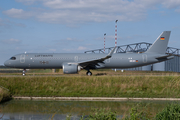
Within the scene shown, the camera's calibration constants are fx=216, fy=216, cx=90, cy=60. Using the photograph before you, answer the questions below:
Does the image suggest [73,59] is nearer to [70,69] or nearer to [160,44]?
[70,69]

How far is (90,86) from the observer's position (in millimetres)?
22844

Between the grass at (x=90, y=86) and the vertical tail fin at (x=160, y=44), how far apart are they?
43.9 ft

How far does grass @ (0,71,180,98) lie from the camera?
2170cm

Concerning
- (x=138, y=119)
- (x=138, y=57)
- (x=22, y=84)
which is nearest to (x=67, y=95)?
(x=22, y=84)

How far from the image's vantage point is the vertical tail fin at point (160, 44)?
122 ft

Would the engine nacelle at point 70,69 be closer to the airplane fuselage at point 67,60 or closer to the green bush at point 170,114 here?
the airplane fuselage at point 67,60

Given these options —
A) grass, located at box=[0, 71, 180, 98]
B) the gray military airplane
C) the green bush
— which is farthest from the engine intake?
the green bush

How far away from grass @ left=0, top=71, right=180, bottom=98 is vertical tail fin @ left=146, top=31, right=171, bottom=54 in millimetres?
Answer: 13367

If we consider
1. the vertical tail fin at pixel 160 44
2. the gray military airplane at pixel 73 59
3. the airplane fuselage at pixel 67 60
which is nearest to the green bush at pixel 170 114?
the gray military airplane at pixel 73 59

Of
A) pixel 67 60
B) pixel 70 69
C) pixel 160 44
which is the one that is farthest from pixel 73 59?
pixel 160 44

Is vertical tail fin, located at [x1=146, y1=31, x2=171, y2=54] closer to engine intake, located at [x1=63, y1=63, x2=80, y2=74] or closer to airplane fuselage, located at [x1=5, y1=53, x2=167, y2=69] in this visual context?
airplane fuselage, located at [x1=5, y1=53, x2=167, y2=69]

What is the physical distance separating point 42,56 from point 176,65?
173 feet

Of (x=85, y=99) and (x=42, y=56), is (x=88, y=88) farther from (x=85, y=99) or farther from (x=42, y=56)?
(x=42, y=56)

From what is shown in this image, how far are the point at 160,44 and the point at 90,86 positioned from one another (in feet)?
64.5
